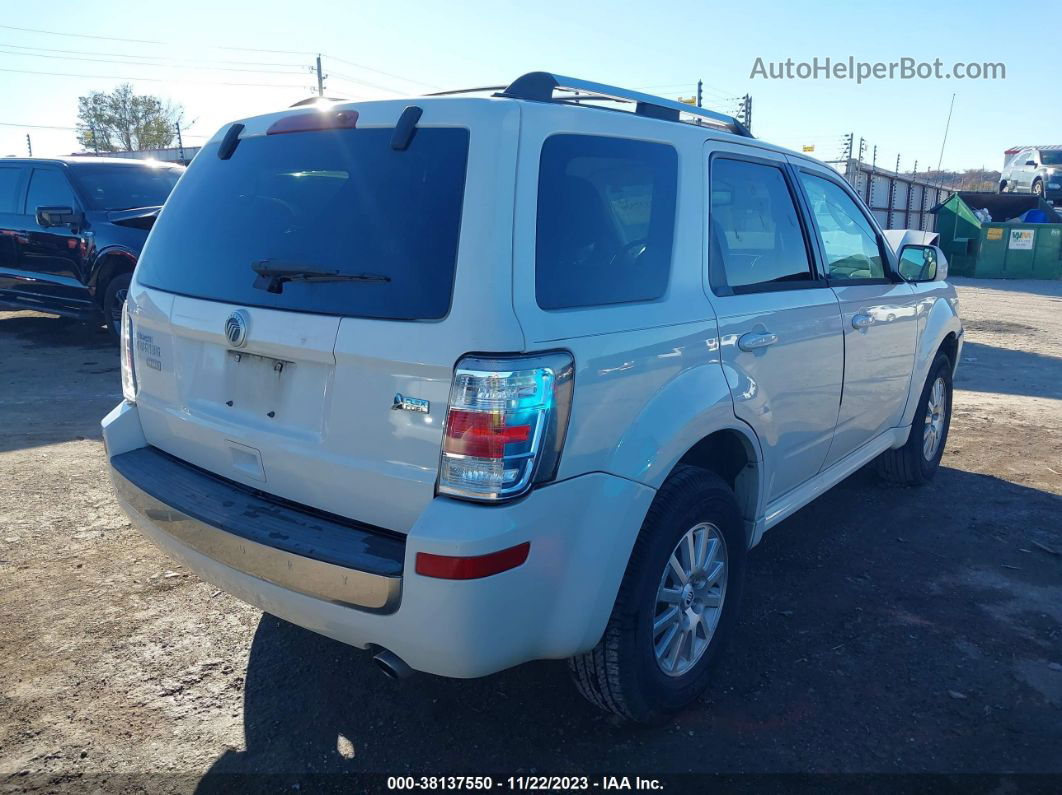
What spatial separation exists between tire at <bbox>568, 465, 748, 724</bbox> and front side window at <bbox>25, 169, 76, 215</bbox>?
27.7ft

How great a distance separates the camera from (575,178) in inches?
95.5

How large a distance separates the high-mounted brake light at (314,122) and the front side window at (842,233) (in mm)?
2228

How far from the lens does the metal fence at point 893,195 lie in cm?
2394

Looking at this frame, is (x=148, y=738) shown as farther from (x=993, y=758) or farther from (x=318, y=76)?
(x=318, y=76)

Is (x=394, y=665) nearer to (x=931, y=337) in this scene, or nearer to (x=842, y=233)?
(x=842, y=233)

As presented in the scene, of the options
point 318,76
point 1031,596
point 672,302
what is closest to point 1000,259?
point 1031,596

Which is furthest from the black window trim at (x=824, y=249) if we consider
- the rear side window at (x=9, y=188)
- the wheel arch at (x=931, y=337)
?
the rear side window at (x=9, y=188)

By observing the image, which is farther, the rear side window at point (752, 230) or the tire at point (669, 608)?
the rear side window at point (752, 230)

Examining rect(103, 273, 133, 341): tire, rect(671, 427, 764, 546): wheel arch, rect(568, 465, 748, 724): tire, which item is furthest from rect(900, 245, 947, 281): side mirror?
rect(103, 273, 133, 341): tire

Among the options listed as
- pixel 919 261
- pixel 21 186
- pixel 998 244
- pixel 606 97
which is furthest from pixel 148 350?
pixel 998 244

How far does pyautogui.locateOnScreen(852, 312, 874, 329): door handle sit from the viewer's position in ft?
12.5

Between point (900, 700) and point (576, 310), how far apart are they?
1.94 m

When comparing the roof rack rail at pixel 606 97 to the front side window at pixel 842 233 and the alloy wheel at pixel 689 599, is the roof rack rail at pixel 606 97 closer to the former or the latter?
the front side window at pixel 842 233

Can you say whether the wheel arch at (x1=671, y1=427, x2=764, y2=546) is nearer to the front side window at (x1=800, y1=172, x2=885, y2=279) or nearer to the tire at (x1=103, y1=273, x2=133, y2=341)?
the front side window at (x1=800, y1=172, x2=885, y2=279)
